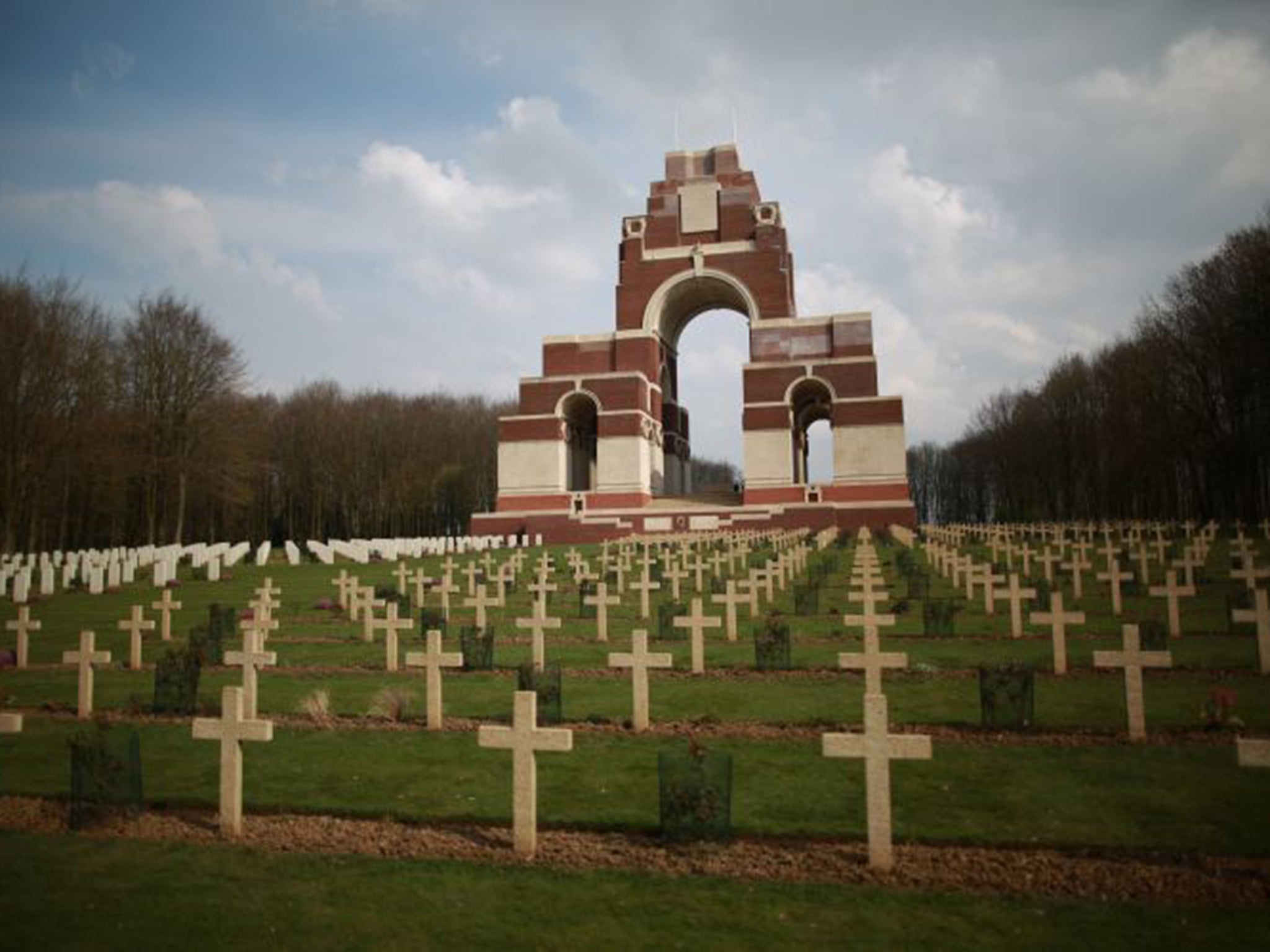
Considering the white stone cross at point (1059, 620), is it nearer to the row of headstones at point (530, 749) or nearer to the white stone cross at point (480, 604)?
the row of headstones at point (530, 749)

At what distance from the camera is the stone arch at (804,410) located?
41.7m

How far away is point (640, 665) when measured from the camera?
22.4 feet

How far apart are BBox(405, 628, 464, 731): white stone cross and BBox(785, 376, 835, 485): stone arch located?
35.7m

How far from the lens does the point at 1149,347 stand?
35.8 meters

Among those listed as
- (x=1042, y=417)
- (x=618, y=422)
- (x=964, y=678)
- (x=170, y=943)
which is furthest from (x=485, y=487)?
(x=170, y=943)

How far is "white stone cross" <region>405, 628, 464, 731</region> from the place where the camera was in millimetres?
6805

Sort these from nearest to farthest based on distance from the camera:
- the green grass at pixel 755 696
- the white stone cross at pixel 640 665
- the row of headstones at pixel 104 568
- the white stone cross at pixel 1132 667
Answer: the white stone cross at pixel 1132 667
the white stone cross at pixel 640 665
the green grass at pixel 755 696
the row of headstones at pixel 104 568

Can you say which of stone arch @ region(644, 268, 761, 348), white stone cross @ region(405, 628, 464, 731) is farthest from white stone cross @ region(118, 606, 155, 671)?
stone arch @ region(644, 268, 761, 348)

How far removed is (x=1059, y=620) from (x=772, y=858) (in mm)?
5181

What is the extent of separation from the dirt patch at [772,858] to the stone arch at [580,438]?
37722mm

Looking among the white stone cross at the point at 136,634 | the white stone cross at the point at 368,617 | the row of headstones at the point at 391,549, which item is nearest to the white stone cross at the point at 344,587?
the white stone cross at the point at 368,617

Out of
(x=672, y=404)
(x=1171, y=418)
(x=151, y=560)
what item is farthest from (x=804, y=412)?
(x=151, y=560)

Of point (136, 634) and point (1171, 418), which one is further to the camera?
point (1171, 418)

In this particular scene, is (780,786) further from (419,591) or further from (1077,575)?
(419,591)
